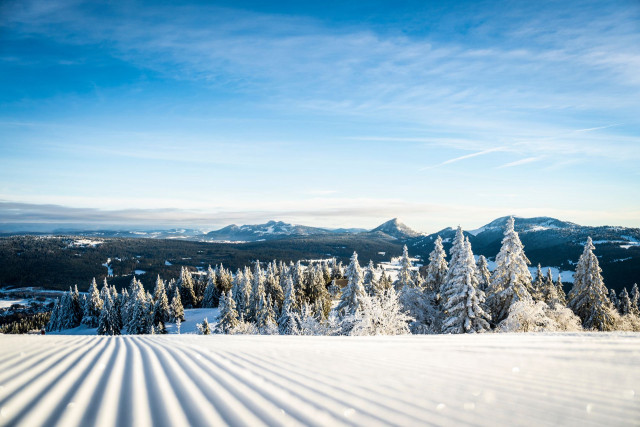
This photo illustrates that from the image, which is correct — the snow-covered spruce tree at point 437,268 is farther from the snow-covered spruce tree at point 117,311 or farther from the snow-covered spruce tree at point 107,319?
the snow-covered spruce tree at point 117,311

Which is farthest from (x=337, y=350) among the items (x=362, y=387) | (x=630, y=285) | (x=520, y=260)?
(x=630, y=285)

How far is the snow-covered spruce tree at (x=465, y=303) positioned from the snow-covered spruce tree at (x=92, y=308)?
230 feet

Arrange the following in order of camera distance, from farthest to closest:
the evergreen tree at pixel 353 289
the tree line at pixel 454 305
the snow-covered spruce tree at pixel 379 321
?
the evergreen tree at pixel 353 289 → the tree line at pixel 454 305 → the snow-covered spruce tree at pixel 379 321

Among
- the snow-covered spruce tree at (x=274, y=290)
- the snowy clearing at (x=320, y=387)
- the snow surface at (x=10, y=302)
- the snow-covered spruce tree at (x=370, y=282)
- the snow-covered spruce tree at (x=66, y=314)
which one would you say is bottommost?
the snow surface at (x=10, y=302)

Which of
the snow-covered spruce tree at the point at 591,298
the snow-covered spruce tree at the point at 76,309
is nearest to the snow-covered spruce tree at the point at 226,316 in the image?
the snow-covered spruce tree at the point at 591,298

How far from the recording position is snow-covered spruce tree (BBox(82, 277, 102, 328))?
60469 millimetres

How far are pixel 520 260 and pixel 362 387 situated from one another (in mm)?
23897

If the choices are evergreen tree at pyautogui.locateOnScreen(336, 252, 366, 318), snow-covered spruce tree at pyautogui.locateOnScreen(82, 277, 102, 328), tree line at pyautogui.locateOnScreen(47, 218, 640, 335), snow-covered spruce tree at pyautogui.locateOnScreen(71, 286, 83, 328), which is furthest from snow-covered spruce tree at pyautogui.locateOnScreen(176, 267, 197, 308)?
evergreen tree at pyautogui.locateOnScreen(336, 252, 366, 318)

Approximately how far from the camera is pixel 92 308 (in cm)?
6053

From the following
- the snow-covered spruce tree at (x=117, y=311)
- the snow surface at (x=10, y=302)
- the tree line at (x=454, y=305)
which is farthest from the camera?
the snow surface at (x=10, y=302)

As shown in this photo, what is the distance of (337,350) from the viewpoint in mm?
6938

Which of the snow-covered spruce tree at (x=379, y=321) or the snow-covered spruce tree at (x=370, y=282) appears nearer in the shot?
the snow-covered spruce tree at (x=379, y=321)

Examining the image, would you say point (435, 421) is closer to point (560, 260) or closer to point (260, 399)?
point (260, 399)

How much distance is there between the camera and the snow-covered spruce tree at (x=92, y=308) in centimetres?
6047
